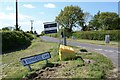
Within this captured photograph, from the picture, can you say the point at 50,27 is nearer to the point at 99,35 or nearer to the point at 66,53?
the point at 66,53

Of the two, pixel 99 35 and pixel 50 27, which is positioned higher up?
pixel 50 27

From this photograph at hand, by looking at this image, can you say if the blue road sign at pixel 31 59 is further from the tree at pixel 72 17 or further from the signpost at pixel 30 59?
the tree at pixel 72 17

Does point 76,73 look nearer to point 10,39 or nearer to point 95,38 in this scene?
point 10,39

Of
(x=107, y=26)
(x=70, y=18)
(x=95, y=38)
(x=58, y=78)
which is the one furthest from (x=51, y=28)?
(x=70, y=18)

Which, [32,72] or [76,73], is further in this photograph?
[32,72]

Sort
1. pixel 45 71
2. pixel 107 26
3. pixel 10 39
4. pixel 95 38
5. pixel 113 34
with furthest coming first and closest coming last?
1. pixel 107 26
2. pixel 95 38
3. pixel 113 34
4. pixel 10 39
5. pixel 45 71

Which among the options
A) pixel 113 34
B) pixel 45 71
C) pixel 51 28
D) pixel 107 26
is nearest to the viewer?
pixel 45 71

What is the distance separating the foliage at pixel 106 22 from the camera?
87.4 meters

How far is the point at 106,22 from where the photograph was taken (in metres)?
89.7

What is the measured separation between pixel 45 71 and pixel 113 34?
45160 mm

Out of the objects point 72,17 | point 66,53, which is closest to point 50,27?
point 66,53

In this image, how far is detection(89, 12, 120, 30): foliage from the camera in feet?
287

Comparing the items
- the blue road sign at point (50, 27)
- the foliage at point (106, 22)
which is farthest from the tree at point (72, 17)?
the blue road sign at point (50, 27)

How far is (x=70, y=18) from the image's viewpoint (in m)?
103
